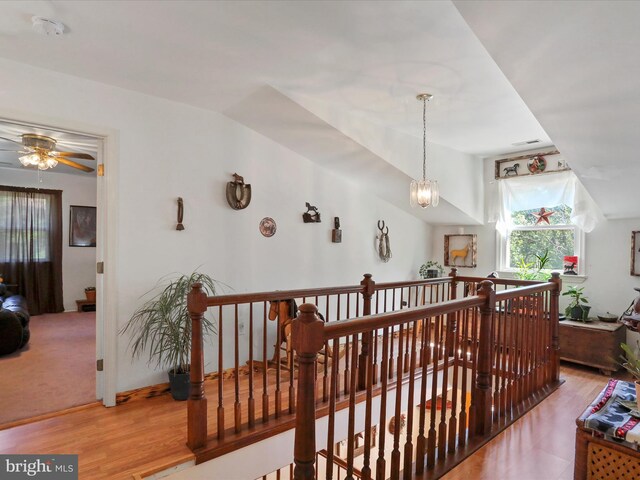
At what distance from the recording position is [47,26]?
2.09 m

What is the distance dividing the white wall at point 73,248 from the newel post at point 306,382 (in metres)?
7.02

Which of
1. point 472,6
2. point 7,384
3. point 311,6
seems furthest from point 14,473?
point 472,6

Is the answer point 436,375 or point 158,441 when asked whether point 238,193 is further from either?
point 436,375

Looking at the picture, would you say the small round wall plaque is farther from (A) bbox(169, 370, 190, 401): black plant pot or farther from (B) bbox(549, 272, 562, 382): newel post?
(B) bbox(549, 272, 562, 382): newel post

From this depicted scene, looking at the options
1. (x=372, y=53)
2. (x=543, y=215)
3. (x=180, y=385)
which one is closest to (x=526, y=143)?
(x=543, y=215)

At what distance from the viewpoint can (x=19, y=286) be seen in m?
6.08

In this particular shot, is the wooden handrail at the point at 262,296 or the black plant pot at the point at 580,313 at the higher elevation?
the wooden handrail at the point at 262,296

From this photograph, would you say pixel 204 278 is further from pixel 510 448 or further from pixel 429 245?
pixel 429 245

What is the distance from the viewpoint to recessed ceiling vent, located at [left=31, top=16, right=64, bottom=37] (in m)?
2.05

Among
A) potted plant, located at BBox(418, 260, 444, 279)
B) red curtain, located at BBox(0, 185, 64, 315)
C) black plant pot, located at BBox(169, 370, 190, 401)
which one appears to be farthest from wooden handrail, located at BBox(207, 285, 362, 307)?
red curtain, located at BBox(0, 185, 64, 315)

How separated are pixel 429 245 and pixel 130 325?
453cm

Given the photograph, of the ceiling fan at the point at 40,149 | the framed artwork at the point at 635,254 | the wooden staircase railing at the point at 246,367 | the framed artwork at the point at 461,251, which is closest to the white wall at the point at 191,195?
the wooden staircase railing at the point at 246,367

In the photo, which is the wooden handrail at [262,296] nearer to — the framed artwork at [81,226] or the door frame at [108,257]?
the door frame at [108,257]

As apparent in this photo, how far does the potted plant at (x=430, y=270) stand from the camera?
5.50m
